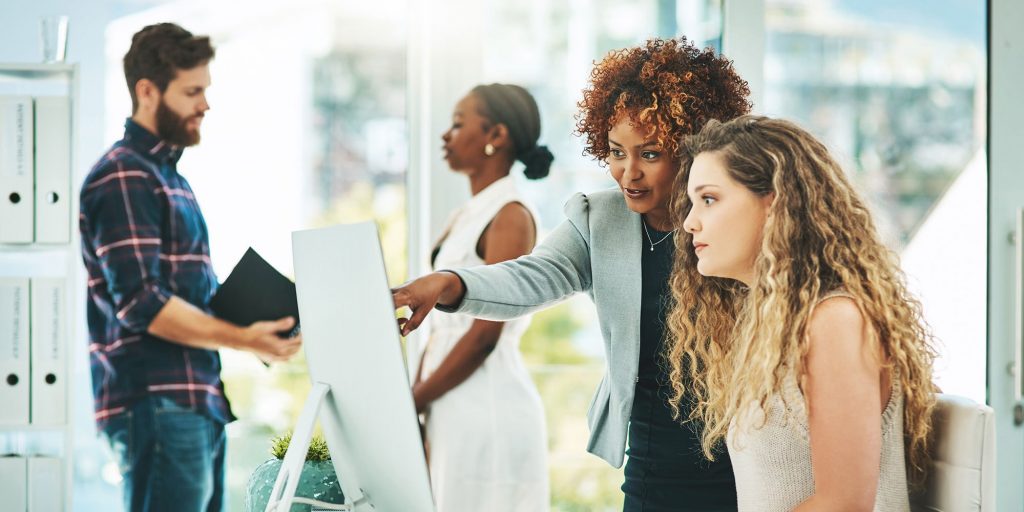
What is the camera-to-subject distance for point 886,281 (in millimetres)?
1218

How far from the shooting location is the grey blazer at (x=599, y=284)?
157cm

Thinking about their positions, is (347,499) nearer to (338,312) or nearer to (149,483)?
(338,312)

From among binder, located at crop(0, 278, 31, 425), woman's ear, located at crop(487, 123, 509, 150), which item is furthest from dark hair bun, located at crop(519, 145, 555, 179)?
binder, located at crop(0, 278, 31, 425)

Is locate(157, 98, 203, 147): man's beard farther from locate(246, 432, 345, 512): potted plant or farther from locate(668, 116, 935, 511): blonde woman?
locate(668, 116, 935, 511): blonde woman

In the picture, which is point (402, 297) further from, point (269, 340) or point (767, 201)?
point (269, 340)

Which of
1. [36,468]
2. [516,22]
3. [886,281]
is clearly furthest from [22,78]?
[886,281]

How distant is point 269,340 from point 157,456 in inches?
17.2

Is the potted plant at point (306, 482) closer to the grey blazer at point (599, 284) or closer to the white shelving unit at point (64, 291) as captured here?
the grey blazer at point (599, 284)

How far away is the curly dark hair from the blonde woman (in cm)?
15

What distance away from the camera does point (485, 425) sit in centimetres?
238

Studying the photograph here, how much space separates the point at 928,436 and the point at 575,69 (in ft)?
7.03

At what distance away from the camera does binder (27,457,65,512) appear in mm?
2543

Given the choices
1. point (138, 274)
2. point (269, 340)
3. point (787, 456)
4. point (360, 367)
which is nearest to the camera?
point (360, 367)

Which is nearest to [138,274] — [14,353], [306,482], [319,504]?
[14,353]
